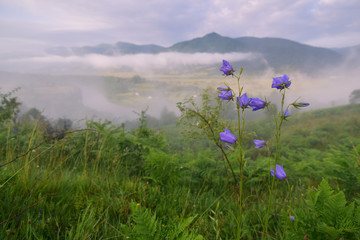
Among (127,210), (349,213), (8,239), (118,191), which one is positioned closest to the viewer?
(349,213)

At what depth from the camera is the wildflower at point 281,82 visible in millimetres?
1473

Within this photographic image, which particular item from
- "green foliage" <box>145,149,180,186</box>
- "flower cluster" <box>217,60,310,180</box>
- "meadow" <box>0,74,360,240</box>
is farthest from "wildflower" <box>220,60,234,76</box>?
"green foliage" <box>145,149,180,186</box>

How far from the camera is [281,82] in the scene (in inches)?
59.1

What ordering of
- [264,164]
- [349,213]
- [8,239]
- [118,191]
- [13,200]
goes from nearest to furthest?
[349,213] < [8,239] < [13,200] < [118,191] < [264,164]

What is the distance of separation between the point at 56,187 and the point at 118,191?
726 millimetres

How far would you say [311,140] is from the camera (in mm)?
10148

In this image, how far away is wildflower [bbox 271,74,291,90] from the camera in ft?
4.83

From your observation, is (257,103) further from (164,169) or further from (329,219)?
(164,169)

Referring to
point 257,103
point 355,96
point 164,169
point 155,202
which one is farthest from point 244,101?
point 355,96

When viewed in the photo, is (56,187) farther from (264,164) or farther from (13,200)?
(264,164)

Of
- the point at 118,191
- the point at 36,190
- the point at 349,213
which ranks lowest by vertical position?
the point at 118,191

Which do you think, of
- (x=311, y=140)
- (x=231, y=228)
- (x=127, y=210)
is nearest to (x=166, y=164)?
(x=127, y=210)

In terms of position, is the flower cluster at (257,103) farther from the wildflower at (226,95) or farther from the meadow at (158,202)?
the meadow at (158,202)

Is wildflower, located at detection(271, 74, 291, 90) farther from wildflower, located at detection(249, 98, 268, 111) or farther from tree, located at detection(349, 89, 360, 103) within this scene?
tree, located at detection(349, 89, 360, 103)
